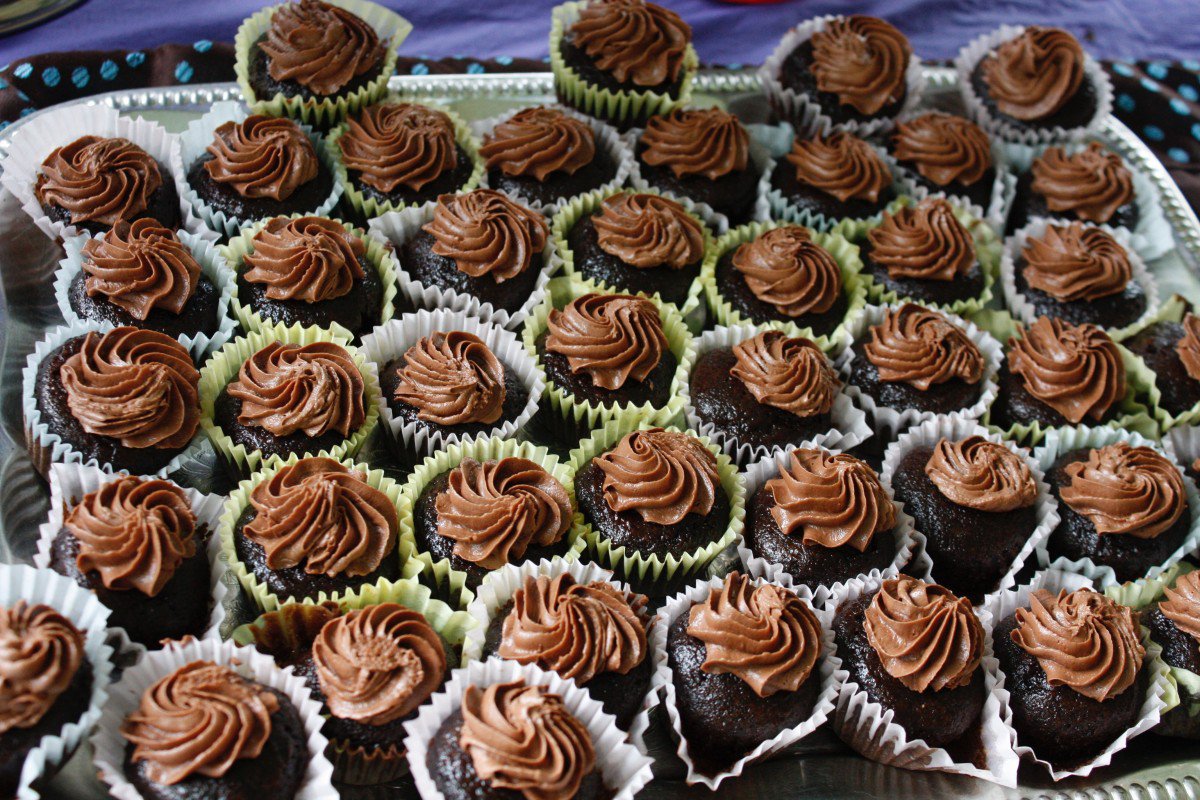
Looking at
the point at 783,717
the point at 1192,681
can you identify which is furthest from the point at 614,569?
the point at 1192,681

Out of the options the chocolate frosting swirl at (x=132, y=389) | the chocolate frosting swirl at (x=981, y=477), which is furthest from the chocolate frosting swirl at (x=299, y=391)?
the chocolate frosting swirl at (x=981, y=477)

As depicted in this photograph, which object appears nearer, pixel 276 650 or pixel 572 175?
pixel 276 650

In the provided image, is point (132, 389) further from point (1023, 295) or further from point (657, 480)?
point (1023, 295)

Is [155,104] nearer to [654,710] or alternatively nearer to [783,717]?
[654,710]

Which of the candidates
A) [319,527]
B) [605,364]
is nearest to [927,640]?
[605,364]

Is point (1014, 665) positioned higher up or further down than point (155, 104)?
further down

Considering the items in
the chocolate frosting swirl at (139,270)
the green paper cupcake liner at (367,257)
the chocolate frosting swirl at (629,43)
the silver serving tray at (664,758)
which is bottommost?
the silver serving tray at (664,758)

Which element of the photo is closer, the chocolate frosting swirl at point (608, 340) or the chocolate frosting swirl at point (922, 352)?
the chocolate frosting swirl at point (608, 340)

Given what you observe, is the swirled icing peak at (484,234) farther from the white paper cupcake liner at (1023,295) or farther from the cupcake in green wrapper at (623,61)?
the white paper cupcake liner at (1023,295)
